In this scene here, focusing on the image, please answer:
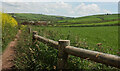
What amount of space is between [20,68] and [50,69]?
1.21 m

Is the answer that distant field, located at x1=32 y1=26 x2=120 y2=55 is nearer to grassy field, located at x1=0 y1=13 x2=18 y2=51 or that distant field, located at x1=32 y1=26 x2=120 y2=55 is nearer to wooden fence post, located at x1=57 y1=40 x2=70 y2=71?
wooden fence post, located at x1=57 y1=40 x2=70 y2=71

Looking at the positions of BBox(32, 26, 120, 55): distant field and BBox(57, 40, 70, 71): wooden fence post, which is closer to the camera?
BBox(57, 40, 70, 71): wooden fence post

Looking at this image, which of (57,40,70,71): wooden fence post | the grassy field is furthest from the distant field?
the grassy field

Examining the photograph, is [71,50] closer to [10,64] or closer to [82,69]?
[82,69]

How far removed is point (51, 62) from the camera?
392 cm

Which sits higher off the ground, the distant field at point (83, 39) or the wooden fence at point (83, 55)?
the wooden fence at point (83, 55)

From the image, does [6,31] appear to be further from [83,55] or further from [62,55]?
[83,55]

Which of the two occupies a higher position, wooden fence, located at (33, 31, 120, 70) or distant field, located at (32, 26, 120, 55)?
wooden fence, located at (33, 31, 120, 70)

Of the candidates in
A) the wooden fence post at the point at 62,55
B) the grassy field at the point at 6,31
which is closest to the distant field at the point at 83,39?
the wooden fence post at the point at 62,55

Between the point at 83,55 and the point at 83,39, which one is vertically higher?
the point at 83,55

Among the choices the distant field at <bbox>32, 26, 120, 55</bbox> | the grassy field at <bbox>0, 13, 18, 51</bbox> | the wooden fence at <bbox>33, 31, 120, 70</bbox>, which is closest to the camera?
the wooden fence at <bbox>33, 31, 120, 70</bbox>

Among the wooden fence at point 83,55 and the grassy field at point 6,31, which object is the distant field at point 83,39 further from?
the grassy field at point 6,31

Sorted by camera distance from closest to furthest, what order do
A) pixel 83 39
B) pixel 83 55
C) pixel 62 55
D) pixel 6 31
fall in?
pixel 83 55 → pixel 62 55 → pixel 83 39 → pixel 6 31

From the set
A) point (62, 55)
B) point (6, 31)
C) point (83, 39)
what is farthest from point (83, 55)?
point (6, 31)
